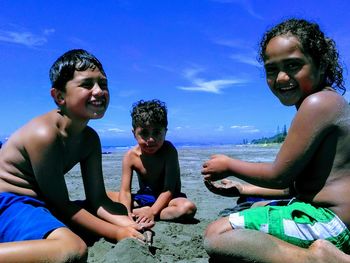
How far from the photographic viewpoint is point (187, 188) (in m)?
7.13

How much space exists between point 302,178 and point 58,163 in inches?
73.0

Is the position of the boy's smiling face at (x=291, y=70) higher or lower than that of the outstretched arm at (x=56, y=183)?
higher

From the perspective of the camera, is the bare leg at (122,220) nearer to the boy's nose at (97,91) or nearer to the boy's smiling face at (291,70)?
the boy's nose at (97,91)

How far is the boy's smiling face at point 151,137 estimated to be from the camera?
4.73 meters

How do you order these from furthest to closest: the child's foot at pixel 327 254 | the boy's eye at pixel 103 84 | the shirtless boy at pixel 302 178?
the boy's eye at pixel 103 84
the shirtless boy at pixel 302 178
the child's foot at pixel 327 254

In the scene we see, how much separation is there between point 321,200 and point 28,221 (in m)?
2.01

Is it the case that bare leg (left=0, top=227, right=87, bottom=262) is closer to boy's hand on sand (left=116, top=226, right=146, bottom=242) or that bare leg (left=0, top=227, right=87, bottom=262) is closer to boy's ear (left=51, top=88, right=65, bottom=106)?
boy's hand on sand (left=116, top=226, right=146, bottom=242)

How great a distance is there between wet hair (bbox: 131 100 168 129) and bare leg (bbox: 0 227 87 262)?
228 centimetres

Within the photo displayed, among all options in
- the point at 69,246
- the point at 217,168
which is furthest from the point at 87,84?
the point at 69,246

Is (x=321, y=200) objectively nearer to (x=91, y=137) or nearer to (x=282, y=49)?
(x=282, y=49)

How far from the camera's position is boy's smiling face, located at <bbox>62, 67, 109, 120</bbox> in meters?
3.39

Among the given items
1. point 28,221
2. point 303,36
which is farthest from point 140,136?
point 303,36

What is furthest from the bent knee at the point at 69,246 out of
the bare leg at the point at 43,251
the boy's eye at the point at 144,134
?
the boy's eye at the point at 144,134

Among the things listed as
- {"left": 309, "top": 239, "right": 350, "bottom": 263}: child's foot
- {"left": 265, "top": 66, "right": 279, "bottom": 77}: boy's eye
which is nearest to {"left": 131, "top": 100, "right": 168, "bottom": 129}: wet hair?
{"left": 265, "top": 66, "right": 279, "bottom": 77}: boy's eye
